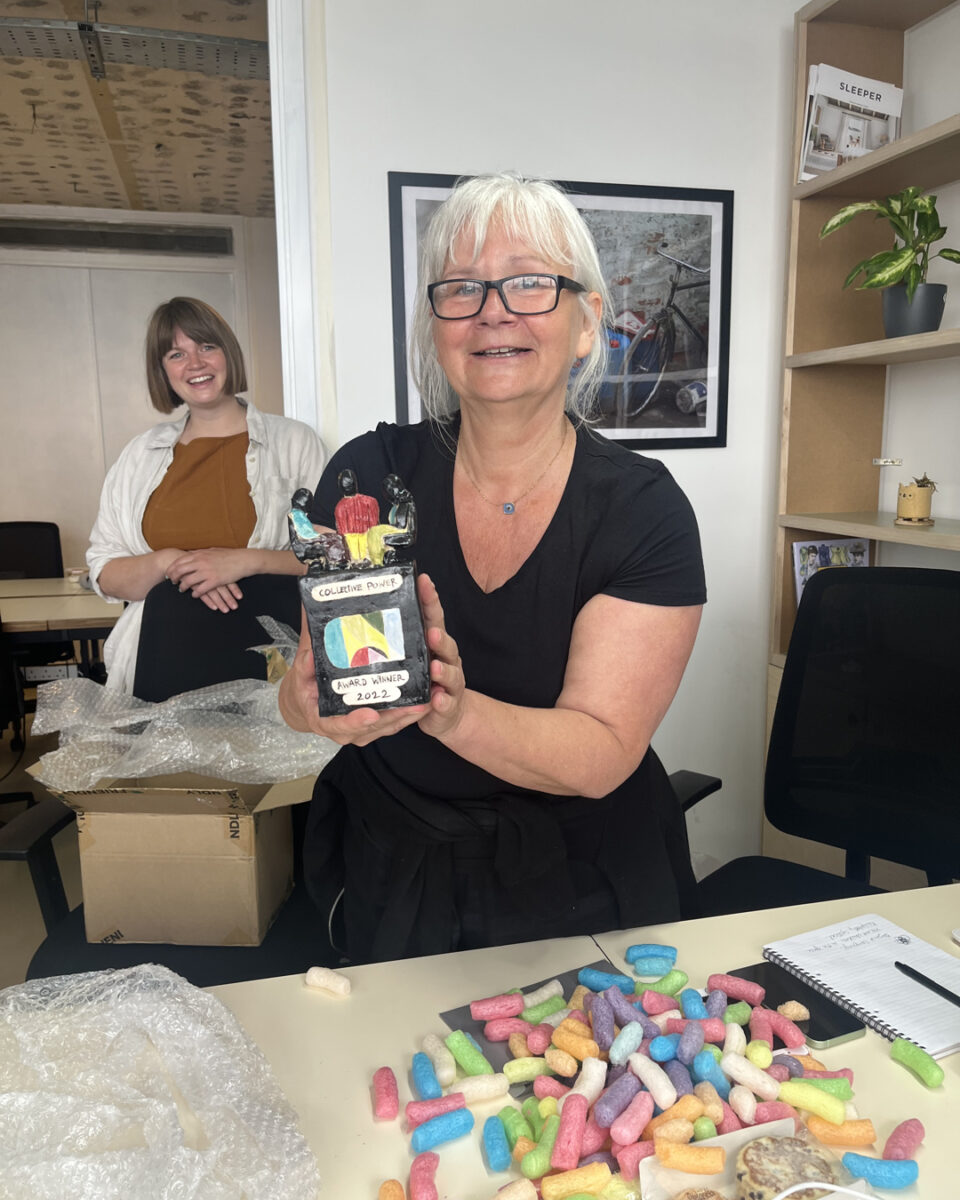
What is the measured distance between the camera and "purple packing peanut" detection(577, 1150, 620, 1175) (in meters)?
0.74

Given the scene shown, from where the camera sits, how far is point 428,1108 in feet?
2.54

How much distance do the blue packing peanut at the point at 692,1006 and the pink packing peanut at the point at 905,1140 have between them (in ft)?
0.60

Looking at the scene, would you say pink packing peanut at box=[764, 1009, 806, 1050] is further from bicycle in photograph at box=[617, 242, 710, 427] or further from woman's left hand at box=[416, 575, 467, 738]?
bicycle in photograph at box=[617, 242, 710, 427]

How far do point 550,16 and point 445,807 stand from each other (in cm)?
195

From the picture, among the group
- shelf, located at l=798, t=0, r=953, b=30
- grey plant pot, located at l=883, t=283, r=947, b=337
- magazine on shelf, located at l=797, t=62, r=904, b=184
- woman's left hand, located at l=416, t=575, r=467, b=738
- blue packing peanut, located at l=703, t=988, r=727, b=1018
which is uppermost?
shelf, located at l=798, t=0, r=953, b=30

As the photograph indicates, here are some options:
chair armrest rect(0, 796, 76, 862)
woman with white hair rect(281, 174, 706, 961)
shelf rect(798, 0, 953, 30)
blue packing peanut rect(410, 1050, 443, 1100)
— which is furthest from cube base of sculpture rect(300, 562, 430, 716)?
shelf rect(798, 0, 953, 30)

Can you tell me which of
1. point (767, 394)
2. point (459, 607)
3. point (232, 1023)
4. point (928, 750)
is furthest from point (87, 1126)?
point (767, 394)

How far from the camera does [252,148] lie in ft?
15.5

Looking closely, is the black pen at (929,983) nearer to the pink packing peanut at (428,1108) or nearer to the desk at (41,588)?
the pink packing peanut at (428,1108)

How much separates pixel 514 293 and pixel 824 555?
1.60 metres

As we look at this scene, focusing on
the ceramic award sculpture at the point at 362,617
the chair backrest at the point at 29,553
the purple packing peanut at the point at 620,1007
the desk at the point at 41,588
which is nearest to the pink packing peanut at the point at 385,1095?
the purple packing peanut at the point at 620,1007

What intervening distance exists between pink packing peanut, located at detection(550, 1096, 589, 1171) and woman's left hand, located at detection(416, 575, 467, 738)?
1.12ft

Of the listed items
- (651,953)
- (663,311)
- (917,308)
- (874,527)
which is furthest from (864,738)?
(663,311)

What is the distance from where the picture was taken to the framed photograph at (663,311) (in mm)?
2307
